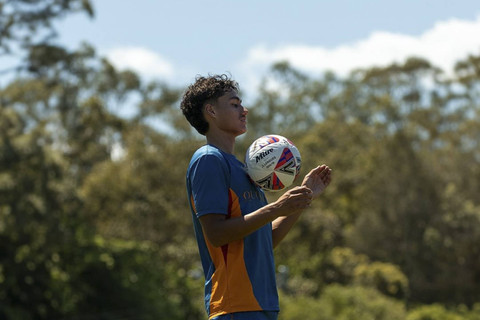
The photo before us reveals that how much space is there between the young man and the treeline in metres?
14.2

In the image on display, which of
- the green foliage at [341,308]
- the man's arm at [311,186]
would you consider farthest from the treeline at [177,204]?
the man's arm at [311,186]

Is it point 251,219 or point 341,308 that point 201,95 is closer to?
point 251,219

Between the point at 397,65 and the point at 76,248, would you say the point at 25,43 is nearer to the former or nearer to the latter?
the point at 76,248

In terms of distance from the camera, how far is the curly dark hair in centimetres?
430

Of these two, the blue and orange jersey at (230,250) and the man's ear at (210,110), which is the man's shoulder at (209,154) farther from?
the man's ear at (210,110)

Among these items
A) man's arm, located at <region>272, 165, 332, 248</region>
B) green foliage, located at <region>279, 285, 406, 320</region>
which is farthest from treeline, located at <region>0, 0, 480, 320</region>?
man's arm, located at <region>272, 165, 332, 248</region>

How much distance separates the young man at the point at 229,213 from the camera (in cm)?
392

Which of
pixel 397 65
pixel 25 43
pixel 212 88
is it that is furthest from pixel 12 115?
pixel 397 65

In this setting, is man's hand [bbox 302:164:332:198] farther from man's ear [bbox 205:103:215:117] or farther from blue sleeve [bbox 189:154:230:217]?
man's ear [bbox 205:103:215:117]

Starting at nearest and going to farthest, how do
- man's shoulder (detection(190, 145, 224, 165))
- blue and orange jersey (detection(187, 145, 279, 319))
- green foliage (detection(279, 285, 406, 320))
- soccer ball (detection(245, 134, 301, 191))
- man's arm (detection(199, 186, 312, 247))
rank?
man's arm (detection(199, 186, 312, 247)) < blue and orange jersey (detection(187, 145, 279, 319)) < man's shoulder (detection(190, 145, 224, 165)) < soccer ball (detection(245, 134, 301, 191)) < green foliage (detection(279, 285, 406, 320))

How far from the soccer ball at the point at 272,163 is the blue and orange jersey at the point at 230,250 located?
4.8 inches

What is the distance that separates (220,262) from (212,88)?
91cm

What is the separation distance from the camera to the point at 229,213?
4066mm

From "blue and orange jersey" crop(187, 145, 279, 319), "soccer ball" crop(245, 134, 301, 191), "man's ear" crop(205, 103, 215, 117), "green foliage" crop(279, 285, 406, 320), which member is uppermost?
"man's ear" crop(205, 103, 215, 117)
